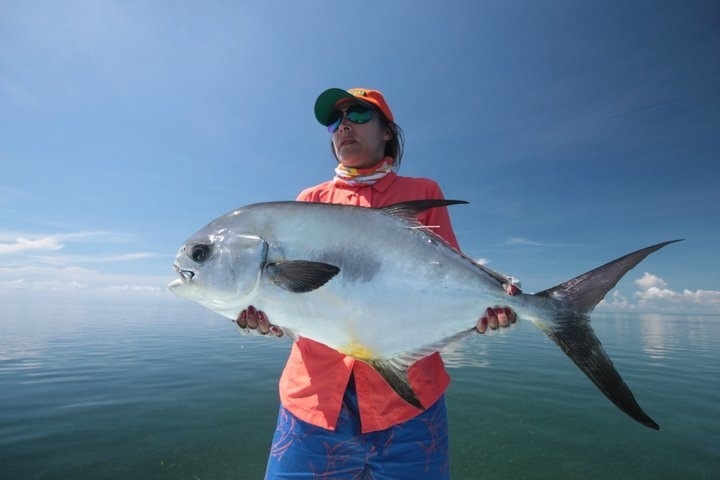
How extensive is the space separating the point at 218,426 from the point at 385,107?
265 inches

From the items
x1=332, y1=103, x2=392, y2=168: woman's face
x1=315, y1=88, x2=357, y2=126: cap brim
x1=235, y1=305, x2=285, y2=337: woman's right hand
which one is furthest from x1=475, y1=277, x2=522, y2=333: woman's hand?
x1=315, y1=88, x2=357, y2=126: cap brim

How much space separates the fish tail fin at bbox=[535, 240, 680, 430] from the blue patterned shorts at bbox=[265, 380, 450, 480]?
0.87m

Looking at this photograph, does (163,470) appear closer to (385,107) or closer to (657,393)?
(385,107)

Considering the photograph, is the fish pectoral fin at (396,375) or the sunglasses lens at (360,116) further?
the sunglasses lens at (360,116)

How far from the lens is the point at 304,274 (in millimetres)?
1816

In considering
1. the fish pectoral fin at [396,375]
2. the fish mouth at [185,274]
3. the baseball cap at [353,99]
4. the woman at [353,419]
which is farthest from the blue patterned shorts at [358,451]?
the baseball cap at [353,99]

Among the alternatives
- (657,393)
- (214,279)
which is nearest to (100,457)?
(214,279)

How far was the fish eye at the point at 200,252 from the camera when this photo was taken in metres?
1.96

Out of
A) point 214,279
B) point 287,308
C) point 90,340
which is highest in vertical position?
point 214,279

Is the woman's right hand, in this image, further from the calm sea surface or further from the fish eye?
the calm sea surface

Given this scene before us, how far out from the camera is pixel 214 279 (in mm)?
1914

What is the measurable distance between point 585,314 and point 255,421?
22.5 ft

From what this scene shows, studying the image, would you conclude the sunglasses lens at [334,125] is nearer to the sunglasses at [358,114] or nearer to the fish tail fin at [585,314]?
the sunglasses at [358,114]

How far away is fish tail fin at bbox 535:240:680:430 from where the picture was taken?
1747mm
